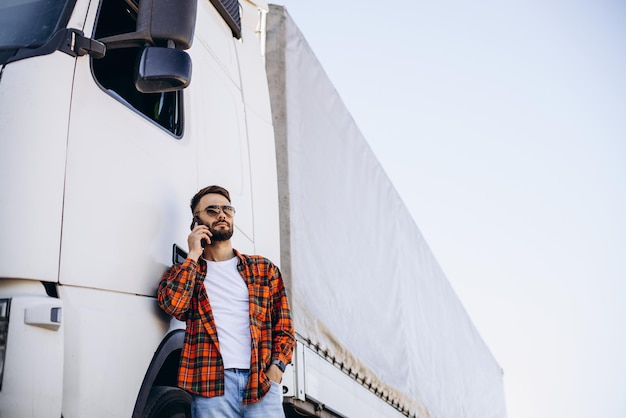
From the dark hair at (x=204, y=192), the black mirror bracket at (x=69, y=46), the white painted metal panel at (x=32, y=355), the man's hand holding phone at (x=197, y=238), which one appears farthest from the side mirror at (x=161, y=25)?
the white painted metal panel at (x=32, y=355)

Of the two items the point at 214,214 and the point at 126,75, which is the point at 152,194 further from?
the point at 126,75

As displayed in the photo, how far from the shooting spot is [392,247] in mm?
6688

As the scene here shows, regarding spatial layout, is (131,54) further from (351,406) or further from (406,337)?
(406,337)

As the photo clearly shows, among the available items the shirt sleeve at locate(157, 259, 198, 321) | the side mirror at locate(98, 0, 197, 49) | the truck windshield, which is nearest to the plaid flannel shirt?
the shirt sleeve at locate(157, 259, 198, 321)

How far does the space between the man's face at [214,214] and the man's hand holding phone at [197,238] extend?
3cm

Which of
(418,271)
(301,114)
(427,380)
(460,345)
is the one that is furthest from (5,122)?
(460,345)

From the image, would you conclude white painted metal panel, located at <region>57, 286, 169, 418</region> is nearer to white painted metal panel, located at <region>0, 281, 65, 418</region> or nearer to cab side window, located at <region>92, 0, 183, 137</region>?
white painted metal panel, located at <region>0, 281, 65, 418</region>

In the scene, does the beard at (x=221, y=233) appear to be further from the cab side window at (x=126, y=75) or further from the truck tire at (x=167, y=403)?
the truck tire at (x=167, y=403)

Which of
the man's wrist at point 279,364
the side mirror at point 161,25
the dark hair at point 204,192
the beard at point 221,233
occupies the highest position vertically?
the side mirror at point 161,25

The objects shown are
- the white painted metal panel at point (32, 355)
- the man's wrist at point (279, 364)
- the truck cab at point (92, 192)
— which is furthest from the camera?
the man's wrist at point (279, 364)

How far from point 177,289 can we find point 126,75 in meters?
1.01

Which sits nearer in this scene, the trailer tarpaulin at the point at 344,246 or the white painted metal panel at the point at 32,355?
the white painted metal panel at the point at 32,355

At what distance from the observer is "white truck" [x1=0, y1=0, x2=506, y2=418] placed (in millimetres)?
2574

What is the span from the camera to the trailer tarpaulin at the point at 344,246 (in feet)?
15.3
